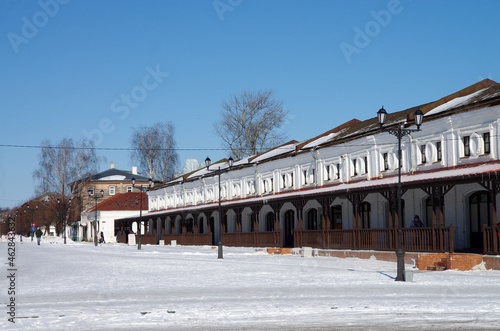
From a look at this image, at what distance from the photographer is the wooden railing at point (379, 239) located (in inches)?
979

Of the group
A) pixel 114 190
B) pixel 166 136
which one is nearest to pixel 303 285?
pixel 166 136

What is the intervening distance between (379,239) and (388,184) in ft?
9.70

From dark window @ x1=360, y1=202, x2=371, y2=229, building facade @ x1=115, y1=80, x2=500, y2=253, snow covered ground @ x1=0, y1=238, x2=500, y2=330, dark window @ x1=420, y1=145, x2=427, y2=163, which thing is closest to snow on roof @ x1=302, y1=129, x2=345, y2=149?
building facade @ x1=115, y1=80, x2=500, y2=253

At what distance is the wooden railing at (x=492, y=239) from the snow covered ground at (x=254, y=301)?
1.28 m

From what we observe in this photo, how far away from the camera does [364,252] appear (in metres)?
28.6

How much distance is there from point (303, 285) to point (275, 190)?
94.3 ft

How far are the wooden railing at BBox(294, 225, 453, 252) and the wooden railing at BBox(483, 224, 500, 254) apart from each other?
1422mm

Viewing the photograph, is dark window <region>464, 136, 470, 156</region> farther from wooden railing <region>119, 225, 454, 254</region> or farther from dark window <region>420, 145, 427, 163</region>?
wooden railing <region>119, 225, 454, 254</region>

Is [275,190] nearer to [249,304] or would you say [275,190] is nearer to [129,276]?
[129,276]

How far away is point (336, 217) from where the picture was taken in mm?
37281

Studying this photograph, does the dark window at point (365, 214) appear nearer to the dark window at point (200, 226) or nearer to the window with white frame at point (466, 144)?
the window with white frame at point (466, 144)

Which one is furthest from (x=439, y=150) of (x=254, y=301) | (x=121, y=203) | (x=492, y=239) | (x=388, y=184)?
(x=121, y=203)

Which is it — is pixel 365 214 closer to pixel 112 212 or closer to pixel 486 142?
pixel 486 142

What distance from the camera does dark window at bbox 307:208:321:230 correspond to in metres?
39.6
